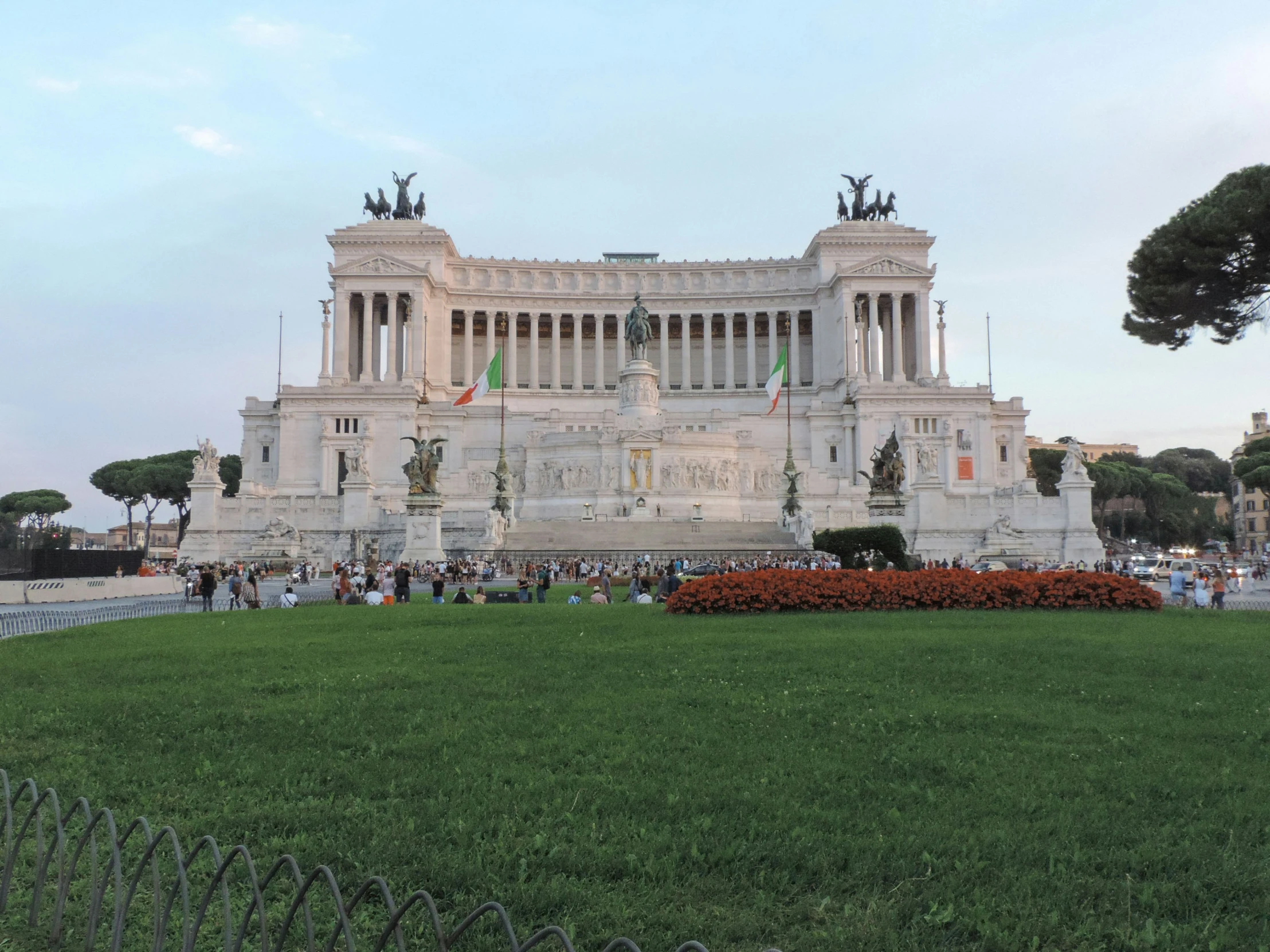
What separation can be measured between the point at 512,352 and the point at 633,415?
103 feet

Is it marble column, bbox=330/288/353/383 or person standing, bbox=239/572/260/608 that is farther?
marble column, bbox=330/288/353/383

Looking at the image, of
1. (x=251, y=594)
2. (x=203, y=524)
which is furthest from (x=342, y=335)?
(x=251, y=594)

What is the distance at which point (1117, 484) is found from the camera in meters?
99.0

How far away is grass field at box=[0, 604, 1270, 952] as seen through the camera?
18.4ft

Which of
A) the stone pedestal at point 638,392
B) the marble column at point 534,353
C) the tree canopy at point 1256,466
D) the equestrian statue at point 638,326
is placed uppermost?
the marble column at point 534,353

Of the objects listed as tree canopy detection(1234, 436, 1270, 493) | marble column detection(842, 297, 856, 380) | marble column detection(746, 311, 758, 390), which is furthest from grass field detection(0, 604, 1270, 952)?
marble column detection(746, 311, 758, 390)

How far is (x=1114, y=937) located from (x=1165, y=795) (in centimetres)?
261

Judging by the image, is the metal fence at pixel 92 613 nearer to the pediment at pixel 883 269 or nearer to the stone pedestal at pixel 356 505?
the stone pedestal at pixel 356 505

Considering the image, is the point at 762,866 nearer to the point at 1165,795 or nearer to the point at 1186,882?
the point at 1186,882

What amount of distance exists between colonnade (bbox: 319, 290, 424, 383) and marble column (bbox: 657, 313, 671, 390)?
2306 cm

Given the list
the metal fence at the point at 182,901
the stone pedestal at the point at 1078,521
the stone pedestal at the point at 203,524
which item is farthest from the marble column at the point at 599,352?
the metal fence at the point at 182,901

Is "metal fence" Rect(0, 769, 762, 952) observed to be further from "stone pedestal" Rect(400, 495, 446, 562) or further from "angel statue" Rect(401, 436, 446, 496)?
"angel statue" Rect(401, 436, 446, 496)

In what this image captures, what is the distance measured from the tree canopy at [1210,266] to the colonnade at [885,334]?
→ 57559 millimetres

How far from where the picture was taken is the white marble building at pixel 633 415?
53.4m
